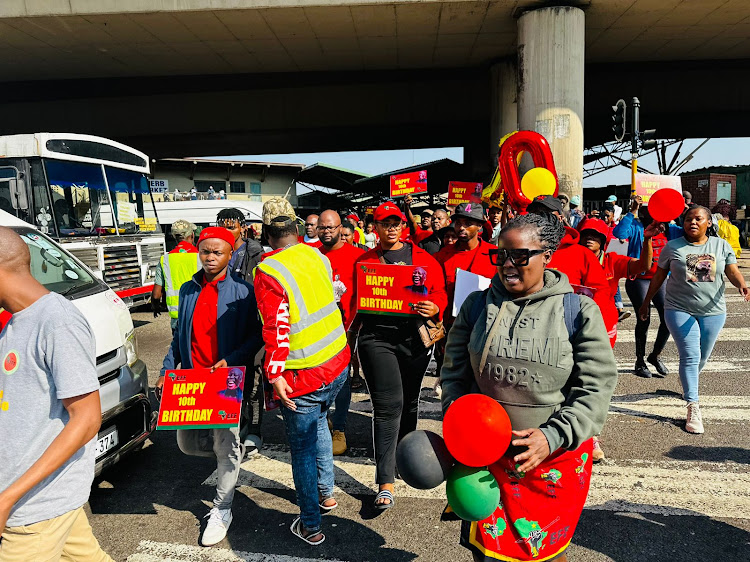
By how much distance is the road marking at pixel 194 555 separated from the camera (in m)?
3.09

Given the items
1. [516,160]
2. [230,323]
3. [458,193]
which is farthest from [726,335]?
[230,323]

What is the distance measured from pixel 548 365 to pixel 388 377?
5.83 feet

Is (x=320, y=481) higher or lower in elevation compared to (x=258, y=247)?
lower

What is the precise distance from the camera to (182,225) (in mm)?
7375

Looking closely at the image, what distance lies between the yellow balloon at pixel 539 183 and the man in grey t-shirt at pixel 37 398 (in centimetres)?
377

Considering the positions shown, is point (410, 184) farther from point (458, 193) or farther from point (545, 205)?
point (545, 205)

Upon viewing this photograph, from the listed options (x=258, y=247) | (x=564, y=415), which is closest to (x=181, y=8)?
(x=258, y=247)

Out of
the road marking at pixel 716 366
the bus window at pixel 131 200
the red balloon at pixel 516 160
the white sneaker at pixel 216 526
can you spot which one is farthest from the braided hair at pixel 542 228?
the bus window at pixel 131 200

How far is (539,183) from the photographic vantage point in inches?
183

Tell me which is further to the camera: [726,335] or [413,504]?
[726,335]

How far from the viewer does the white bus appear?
895 centimetres

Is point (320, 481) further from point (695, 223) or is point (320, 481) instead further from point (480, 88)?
point (480, 88)

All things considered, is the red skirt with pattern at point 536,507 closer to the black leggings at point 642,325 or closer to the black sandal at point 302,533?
the black sandal at point 302,533

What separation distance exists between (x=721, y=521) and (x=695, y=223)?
2.45 meters
